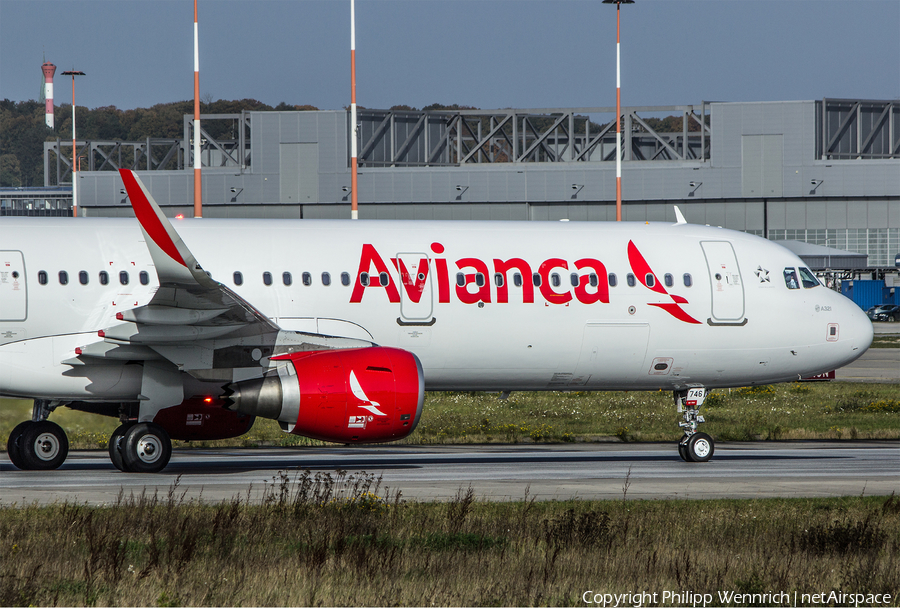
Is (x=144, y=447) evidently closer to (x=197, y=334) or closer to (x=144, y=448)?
(x=144, y=448)

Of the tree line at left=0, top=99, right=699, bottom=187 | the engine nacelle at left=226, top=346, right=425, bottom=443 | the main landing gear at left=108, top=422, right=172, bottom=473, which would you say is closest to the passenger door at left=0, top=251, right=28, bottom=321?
the main landing gear at left=108, top=422, right=172, bottom=473

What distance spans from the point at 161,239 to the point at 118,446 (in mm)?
4033

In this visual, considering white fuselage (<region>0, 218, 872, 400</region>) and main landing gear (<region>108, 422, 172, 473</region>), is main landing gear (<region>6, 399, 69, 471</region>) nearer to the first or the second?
white fuselage (<region>0, 218, 872, 400</region>)

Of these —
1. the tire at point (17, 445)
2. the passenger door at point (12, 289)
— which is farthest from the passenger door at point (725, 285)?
the tire at point (17, 445)

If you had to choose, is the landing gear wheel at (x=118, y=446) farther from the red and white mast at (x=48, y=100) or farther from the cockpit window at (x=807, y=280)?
the red and white mast at (x=48, y=100)

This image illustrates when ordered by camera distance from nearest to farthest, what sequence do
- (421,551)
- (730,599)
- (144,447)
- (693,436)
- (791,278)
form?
(730,599) < (421,551) < (144,447) < (693,436) < (791,278)

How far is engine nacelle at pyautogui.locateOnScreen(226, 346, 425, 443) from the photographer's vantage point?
15.4 m

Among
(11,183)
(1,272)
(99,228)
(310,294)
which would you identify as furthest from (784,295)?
(11,183)

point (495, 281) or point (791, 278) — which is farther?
point (791, 278)

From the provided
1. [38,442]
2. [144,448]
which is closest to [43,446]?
[38,442]

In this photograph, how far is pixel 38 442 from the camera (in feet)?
57.0

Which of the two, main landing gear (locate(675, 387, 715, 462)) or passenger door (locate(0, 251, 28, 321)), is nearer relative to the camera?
passenger door (locate(0, 251, 28, 321))

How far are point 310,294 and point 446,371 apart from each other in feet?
9.12

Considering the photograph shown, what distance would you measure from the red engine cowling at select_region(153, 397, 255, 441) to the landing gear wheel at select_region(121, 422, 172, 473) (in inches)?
11.4
